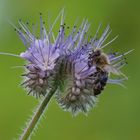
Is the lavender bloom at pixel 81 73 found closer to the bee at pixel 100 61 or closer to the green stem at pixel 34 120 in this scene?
the bee at pixel 100 61

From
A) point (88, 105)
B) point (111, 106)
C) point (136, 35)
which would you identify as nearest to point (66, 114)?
point (111, 106)

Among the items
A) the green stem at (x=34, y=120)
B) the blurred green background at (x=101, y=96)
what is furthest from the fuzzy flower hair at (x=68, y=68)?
the blurred green background at (x=101, y=96)

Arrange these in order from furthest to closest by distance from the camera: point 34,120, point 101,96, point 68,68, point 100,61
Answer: point 101,96, point 100,61, point 68,68, point 34,120

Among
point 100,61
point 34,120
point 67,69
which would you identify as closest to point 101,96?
point 100,61

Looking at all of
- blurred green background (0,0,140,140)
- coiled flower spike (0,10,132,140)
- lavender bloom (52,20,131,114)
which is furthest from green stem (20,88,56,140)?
blurred green background (0,0,140,140)

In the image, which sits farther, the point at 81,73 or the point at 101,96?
the point at 101,96

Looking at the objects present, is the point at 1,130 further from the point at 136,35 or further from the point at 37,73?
the point at 37,73

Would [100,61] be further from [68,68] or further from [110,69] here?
[68,68]
